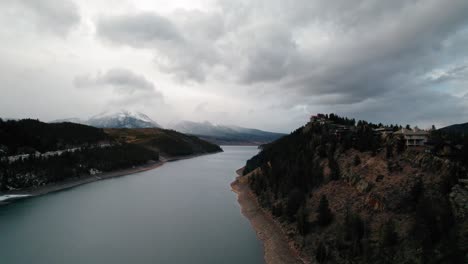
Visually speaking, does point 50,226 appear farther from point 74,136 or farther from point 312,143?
point 74,136

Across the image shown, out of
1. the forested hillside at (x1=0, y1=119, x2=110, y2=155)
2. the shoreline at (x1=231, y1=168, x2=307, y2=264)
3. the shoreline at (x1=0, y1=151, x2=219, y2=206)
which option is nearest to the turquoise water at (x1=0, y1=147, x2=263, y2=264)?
the shoreline at (x1=231, y1=168, x2=307, y2=264)

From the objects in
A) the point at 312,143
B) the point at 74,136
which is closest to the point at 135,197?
the point at 312,143

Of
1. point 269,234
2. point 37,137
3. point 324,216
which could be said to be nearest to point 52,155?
point 37,137

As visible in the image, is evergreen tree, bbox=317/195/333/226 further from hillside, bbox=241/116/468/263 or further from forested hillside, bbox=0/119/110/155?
forested hillside, bbox=0/119/110/155

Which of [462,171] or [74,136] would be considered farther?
[74,136]

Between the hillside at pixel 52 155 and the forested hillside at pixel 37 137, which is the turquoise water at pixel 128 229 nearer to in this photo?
the hillside at pixel 52 155

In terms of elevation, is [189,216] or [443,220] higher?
[443,220]

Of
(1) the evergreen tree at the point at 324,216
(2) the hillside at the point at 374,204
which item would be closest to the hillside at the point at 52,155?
(2) the hillside at the point at 374,204
